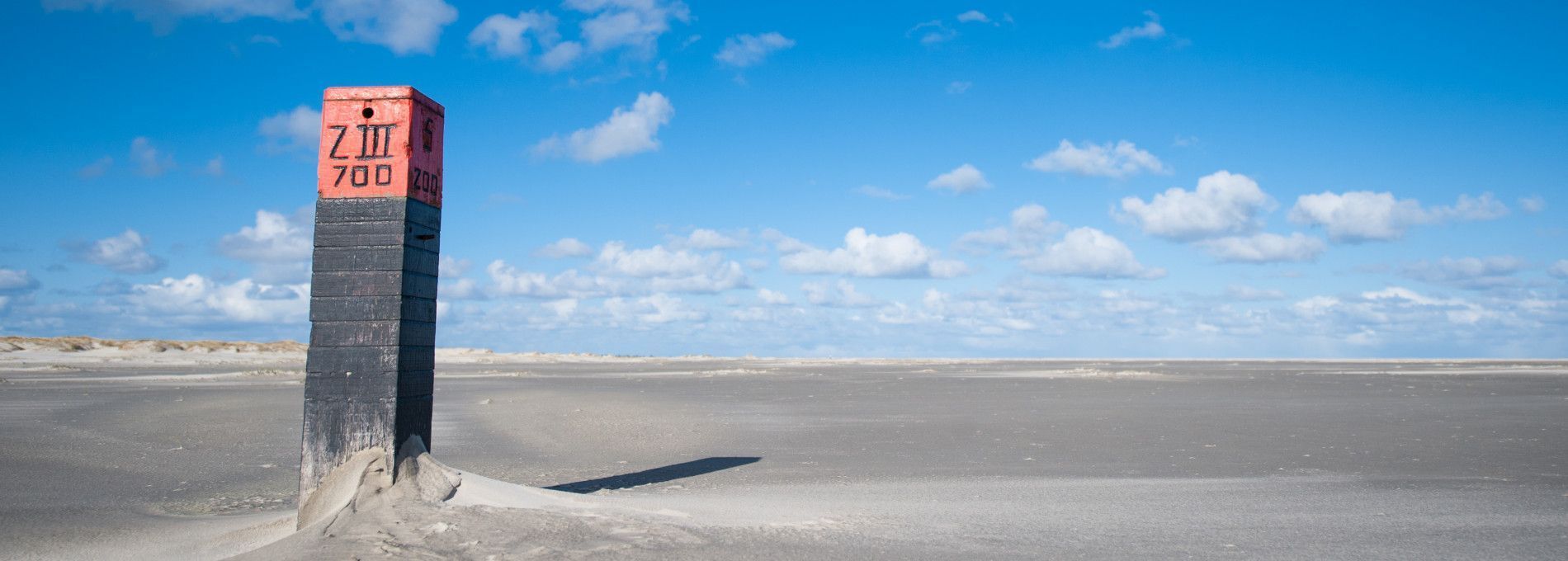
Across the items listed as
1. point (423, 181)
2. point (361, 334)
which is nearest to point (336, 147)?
point (423, 181)

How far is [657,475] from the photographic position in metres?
11.2

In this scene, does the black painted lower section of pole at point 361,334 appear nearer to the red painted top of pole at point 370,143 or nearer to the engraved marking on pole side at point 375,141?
the red painted top of pole at point 370,143

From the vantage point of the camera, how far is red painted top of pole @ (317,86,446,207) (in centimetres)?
782

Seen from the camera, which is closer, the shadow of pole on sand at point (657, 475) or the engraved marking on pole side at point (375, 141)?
the engraved marking on pole side at point (375, 141)

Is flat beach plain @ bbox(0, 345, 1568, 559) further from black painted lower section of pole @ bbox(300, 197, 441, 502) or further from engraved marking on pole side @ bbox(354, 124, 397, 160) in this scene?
engraved marking on pole side @ bbox(354, 124, 397, 160)

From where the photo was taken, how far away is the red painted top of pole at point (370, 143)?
308 inches

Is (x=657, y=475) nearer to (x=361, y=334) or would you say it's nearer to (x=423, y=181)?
(x=361, y=334)

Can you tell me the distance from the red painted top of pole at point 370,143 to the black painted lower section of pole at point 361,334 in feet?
0.41

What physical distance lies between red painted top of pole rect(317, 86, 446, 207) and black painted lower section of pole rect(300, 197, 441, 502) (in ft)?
0.41

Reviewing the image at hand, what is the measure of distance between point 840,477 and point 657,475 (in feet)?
6.89

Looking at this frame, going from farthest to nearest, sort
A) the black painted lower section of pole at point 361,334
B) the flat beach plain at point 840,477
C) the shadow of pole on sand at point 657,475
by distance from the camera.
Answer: the shadow of pole on sand at point 657,475, the black painted lower section of pole at point 361,334, the flat beach plain at point 840,477

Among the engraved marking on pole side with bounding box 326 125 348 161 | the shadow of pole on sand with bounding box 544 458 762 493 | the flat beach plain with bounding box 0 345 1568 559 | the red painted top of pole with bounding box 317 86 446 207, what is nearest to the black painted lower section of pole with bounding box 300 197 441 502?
the red painted top of pole with bounding box 317 86 446 207

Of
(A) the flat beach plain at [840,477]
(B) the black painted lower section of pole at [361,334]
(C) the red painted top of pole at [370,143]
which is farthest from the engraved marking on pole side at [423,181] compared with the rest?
(A) the flat beach plain at [840,477]

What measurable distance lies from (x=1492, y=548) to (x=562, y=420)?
14403mm
